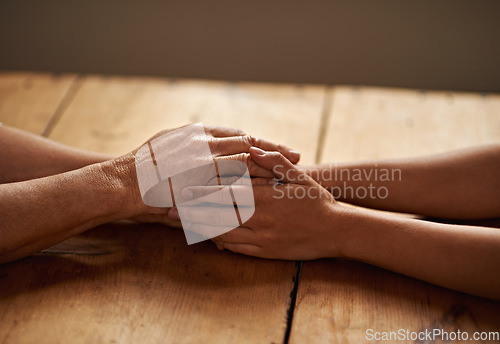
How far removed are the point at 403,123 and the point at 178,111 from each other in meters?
0.64

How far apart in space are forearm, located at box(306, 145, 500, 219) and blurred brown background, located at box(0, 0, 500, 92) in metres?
1.30

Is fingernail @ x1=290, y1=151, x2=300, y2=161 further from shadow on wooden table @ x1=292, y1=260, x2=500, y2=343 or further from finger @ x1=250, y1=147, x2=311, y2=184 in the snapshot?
shadow on wooden table @ x1=292, y1=260, x2=500, y2=343

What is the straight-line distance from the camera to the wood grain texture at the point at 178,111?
4.06 ft

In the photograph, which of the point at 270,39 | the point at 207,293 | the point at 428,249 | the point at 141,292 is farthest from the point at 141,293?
the point at 270,39

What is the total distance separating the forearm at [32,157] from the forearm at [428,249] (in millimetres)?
561

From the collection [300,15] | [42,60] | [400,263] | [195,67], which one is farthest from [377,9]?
[42,60]

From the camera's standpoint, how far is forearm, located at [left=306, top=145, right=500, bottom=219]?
917mm

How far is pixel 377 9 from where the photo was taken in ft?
6.69

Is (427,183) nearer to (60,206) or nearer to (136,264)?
(136,264)

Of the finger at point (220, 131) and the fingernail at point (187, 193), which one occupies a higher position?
the finger at point (220, 131)

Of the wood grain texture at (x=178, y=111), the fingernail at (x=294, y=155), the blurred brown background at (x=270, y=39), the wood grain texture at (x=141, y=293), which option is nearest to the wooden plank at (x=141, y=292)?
the wood grain texture at (x=141, y=293)

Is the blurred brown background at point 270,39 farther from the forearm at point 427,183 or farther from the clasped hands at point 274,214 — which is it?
the clasped hands at point 274,214

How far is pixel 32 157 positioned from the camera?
99 centimetres

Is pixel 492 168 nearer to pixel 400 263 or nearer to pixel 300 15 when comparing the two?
pixel 400 263
